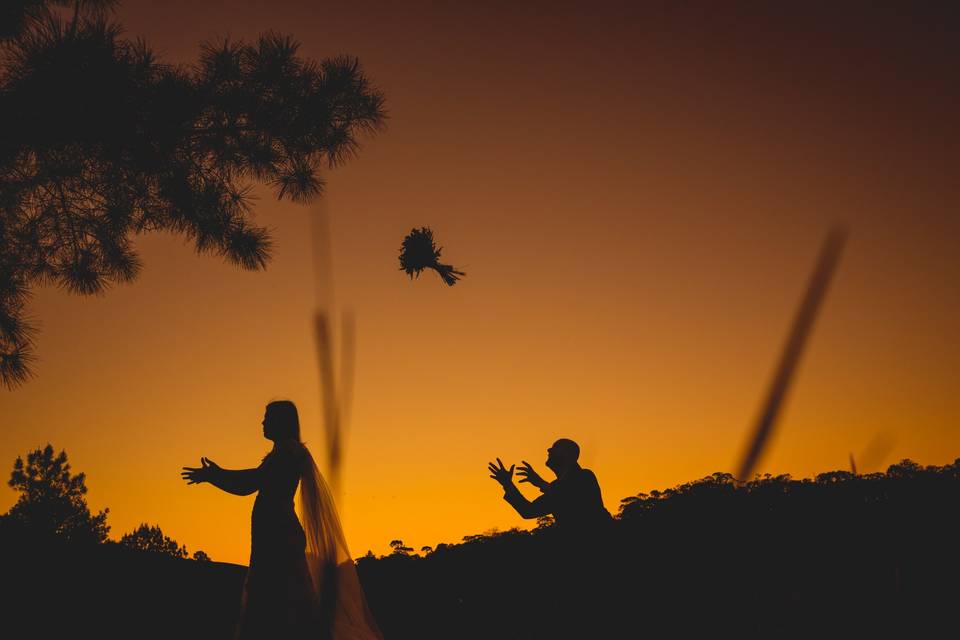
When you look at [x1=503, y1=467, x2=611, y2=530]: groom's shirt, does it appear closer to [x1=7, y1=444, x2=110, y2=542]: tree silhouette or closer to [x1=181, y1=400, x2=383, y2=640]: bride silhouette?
[x1=181, y1=400, x2=383, y2=640]: bride silhouette

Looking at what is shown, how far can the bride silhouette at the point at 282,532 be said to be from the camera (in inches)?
179

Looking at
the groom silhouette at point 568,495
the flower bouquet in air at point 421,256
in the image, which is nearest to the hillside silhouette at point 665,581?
the groom silhouette at point 568,495

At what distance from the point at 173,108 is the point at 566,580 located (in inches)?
196

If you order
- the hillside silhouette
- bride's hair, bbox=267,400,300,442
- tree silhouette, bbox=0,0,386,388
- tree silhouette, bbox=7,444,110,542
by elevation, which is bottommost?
the hillside silhouette

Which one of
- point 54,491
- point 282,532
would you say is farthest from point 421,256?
point 54,491

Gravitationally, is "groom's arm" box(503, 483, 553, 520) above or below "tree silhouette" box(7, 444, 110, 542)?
below

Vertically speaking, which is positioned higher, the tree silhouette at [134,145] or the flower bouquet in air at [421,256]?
the tree silhouette at [134,145]

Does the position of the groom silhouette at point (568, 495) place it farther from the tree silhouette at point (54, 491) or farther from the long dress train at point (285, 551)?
the tree silhouette at point (54, 491)

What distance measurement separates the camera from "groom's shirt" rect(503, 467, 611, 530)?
13.9ft

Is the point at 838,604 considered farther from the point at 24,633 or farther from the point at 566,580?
the point at 24,633

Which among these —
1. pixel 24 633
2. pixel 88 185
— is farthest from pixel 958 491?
pixel 88 185

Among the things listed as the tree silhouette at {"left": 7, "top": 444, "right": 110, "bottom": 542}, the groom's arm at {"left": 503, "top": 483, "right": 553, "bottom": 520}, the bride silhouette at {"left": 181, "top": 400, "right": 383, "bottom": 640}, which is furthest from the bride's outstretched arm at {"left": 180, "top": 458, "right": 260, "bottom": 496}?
the tree silhouette at {"left": 7, "top": 444, "right": 110, "bottom": 542}

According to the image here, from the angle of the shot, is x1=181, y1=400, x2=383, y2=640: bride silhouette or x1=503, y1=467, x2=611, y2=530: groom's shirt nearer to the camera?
x1=503, y1=467, x2=611, y2=530: groom's shirt

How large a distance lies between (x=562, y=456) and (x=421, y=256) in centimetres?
238
